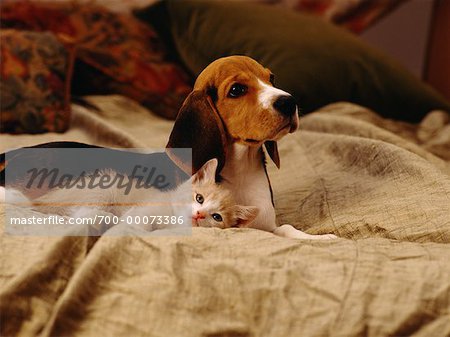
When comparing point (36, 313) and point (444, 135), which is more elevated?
point (36, 313)

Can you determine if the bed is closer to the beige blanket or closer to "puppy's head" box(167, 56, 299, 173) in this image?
the beige blanket

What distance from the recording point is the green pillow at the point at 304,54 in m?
1.53

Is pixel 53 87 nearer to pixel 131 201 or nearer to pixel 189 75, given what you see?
pixel 189 75

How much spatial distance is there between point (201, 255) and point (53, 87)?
990 millimetres

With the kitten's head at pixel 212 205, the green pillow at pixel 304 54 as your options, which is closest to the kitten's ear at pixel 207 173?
the kitten's head at pixel 212 205

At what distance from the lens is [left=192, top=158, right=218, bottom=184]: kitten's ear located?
79 cm

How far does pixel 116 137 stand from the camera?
135 cm

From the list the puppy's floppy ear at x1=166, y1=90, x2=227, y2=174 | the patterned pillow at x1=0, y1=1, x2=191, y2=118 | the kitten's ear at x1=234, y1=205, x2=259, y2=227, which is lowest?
the patterned pillow at x1=0, y1=1, x2=191, y2=118

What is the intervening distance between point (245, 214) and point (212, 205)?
5cm

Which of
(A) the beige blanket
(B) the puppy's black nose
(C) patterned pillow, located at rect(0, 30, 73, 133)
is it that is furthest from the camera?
(C) patterned pillow, located at rect(0, 30, 73, 133)

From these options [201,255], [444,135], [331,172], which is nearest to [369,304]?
[201,255]

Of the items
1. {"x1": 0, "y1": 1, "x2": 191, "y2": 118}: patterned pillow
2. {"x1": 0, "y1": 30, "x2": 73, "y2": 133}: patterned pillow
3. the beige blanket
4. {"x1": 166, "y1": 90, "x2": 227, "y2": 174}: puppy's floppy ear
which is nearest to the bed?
the beige blanket

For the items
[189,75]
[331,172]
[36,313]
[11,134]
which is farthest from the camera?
[189,75]

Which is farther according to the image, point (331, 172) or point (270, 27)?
point (270, 27)
